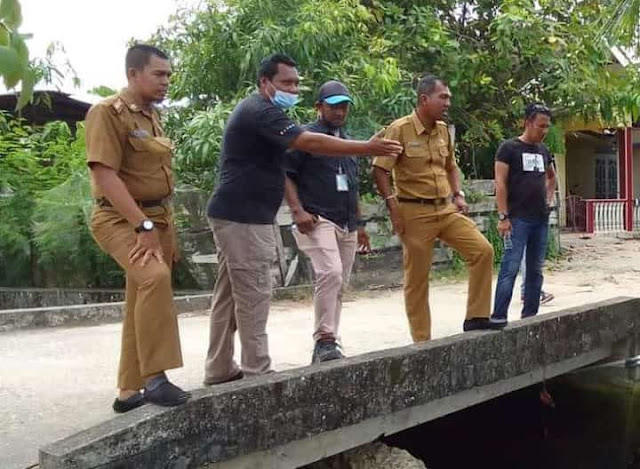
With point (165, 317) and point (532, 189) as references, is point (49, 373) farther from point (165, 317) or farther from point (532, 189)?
point (532, 189)

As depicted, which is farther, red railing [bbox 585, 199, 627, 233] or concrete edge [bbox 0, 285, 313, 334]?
red railing [bbox 585, 199, 627, 233]

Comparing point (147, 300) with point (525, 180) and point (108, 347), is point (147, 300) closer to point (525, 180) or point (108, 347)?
point (108, 347)

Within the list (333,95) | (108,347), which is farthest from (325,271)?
(108,347)

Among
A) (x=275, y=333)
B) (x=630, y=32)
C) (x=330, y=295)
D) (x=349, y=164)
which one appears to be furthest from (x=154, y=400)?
(x=630, y=32)

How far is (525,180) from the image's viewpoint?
18.5 feet

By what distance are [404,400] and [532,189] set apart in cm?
209

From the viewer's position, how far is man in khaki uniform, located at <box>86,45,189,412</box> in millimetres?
3254

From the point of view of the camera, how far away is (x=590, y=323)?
5.73 m

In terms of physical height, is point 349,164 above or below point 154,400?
above

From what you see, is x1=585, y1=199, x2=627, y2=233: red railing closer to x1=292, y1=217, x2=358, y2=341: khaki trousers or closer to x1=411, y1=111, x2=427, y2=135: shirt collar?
x1=411, y1=111, x2=427, y2=135: shirt collar

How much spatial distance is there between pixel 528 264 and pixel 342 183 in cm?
186

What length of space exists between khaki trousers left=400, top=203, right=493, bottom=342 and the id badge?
39 centimetres

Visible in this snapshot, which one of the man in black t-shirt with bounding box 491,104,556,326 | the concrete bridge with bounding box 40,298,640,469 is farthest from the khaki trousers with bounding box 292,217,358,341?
the man in black t-shirt with bounding box 491,104,556,326

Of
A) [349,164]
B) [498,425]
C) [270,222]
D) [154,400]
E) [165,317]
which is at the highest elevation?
[349,164]
